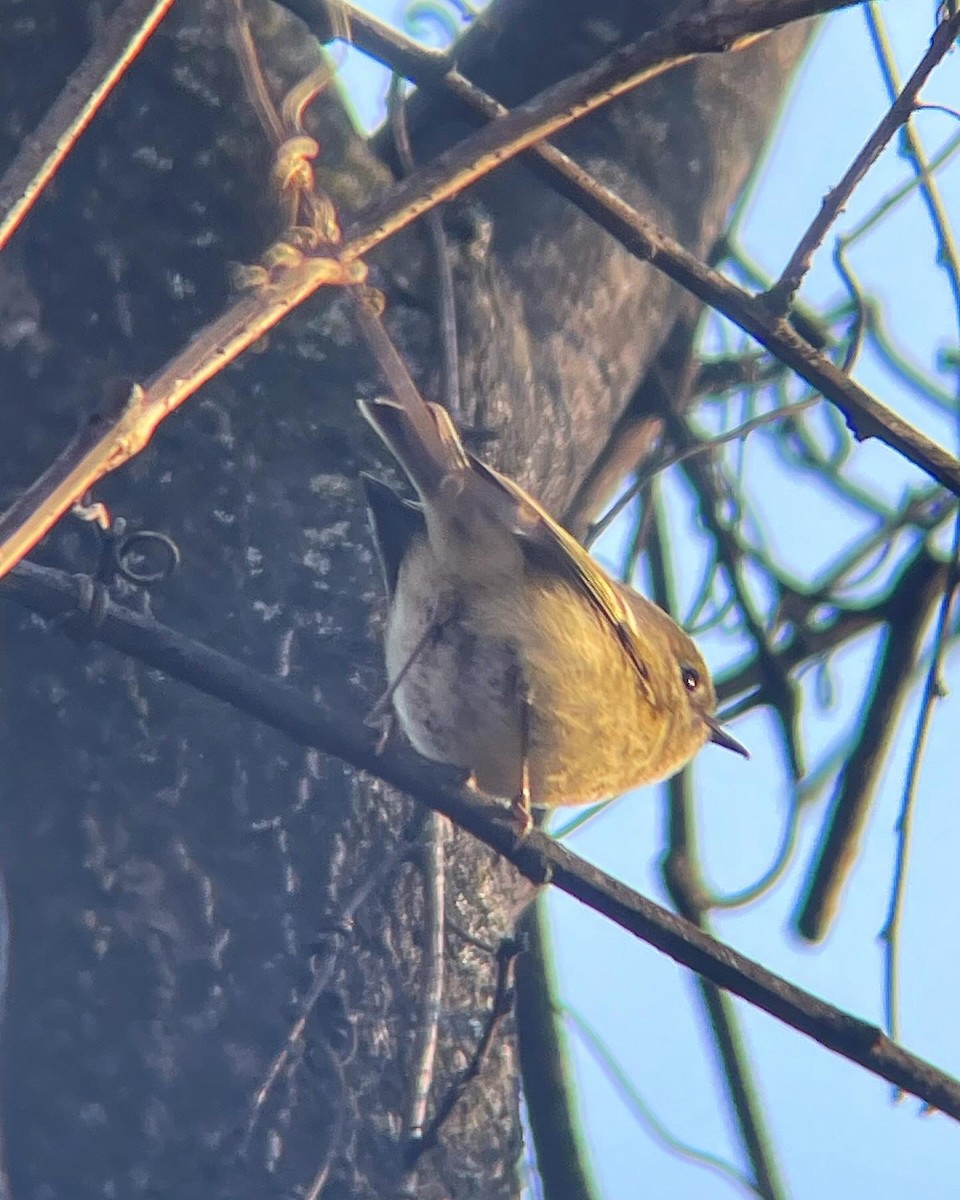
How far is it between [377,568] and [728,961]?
3.33 ft

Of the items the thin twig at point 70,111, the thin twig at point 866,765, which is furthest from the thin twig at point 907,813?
the thin twig at point 70,111

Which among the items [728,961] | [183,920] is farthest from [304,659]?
[728,961]

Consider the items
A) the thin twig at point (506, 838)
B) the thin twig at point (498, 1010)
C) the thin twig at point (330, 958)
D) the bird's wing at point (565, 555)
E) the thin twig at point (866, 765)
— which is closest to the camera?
the thin twig at point (506, 838)

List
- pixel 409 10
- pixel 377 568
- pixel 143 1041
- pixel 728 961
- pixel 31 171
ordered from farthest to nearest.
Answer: pixel 409 10 → pixel 377 568 → pixel 143 1041 → pixel 728 961 → pixel 31 171

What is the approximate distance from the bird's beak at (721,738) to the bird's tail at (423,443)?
3.20 ft

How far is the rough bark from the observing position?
2.32 metres

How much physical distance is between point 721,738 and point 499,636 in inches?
33.1

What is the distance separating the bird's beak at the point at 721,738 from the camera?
10.3 ft

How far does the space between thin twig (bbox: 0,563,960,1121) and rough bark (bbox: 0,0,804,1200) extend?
0.52 metres

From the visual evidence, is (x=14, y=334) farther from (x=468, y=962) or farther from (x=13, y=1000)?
(x=468, y=962)

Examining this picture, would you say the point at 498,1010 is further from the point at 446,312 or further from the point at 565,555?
the point at 446,312

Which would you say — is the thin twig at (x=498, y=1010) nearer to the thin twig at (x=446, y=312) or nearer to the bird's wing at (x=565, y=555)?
the bird's wing at (x=565, y=555)

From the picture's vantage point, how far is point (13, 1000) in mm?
2336

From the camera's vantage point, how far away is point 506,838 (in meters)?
1.88
